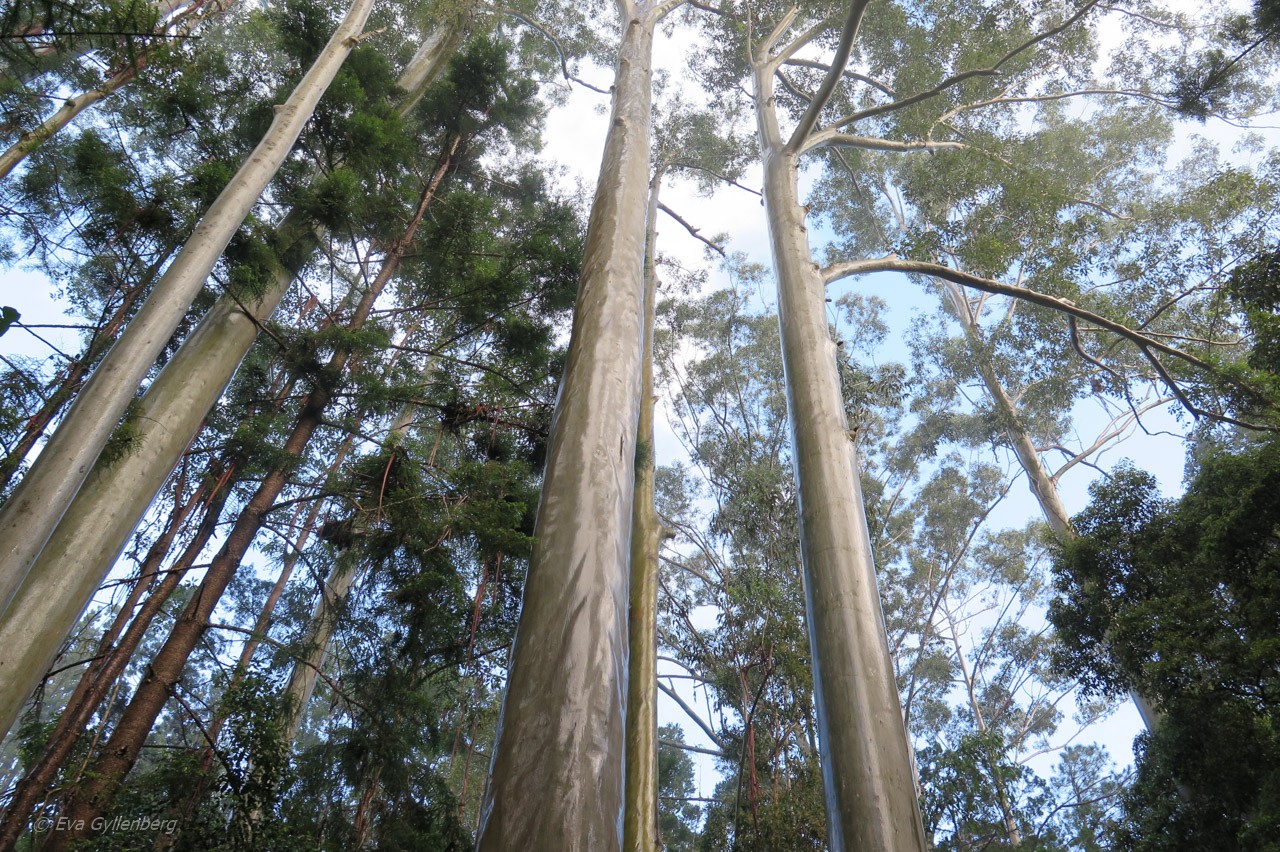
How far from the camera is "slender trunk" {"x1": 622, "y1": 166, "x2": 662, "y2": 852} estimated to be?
13.8 ft

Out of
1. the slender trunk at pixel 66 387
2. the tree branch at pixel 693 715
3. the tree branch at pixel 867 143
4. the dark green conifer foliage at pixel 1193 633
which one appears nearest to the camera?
the slender trunk at pixel 66 387

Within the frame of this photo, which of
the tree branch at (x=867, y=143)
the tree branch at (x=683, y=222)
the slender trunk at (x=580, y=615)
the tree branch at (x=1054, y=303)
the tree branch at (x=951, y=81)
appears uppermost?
the tree branch at (x=683, y=222)

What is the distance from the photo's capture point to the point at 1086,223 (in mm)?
8008

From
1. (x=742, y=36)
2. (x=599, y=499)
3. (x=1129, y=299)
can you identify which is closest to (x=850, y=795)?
(x=599, y=499)

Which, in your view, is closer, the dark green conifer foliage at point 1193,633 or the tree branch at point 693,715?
the dark green conifer foliage at point 1193,633

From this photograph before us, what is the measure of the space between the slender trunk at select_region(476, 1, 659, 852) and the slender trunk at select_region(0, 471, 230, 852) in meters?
2.53

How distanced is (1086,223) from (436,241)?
7854 mm

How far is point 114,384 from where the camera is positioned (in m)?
2.47

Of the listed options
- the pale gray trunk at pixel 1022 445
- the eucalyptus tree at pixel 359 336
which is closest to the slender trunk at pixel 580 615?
the eucalyptus tree at pixel 359 336

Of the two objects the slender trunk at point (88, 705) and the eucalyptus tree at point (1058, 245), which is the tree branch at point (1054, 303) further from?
the slender trunk at point (88, 705)

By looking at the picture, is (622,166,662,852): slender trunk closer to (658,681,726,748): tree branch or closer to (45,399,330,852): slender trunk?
(45,399,330,852): slender trunk

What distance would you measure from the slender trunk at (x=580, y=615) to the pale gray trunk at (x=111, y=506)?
207 cm

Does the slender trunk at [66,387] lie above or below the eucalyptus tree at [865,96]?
below

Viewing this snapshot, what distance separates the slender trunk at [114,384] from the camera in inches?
83.9
